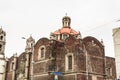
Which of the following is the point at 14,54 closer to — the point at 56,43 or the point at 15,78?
the point at 15,78

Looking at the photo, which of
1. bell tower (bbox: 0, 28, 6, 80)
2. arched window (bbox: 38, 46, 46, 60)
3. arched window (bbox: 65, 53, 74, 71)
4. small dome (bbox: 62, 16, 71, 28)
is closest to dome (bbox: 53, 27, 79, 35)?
small dome (bbox: 62, 16, 71, 28)

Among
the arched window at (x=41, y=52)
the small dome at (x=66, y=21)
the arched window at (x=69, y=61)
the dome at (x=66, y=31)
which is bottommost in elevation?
the arched window at (x=69, y=61)

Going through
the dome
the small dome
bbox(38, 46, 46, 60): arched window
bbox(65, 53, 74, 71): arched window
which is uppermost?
the small dome

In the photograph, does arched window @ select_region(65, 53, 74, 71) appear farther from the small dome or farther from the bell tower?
A: the bell tower

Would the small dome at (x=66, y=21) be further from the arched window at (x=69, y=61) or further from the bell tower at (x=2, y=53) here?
the arched window at (x=69, y=61)

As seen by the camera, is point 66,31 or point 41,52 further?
point 66,31

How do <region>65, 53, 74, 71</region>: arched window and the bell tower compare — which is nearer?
<region>65, 53, 74, 71</region>: arched window

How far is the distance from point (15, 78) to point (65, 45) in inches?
652

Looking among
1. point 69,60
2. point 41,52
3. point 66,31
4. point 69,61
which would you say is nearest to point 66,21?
point 66,31

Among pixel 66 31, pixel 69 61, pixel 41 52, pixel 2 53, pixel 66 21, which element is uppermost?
pixel 66 21

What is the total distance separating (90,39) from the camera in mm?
38188

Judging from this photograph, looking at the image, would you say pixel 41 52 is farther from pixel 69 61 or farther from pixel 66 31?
pixel 66 31

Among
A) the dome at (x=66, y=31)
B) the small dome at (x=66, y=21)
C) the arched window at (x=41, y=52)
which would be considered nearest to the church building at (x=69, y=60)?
the arched window at (x=41, y=52)

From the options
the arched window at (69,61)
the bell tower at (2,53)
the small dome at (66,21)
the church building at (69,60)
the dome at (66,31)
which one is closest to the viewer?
the church building at (69,60)
